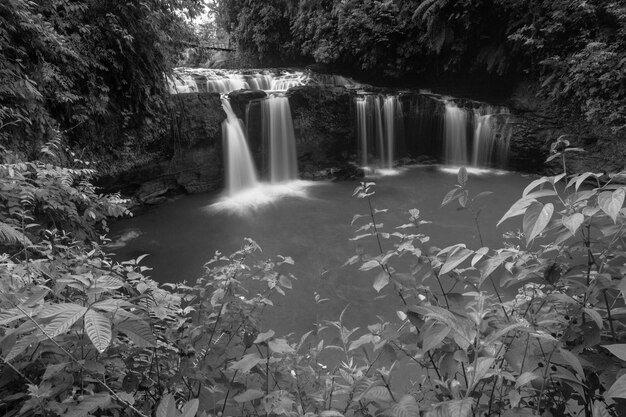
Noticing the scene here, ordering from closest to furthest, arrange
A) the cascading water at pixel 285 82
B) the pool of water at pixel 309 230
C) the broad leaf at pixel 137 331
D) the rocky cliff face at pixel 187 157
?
the broad leaf at pixel 137 331 → the pool of water at pixel 309 230 → the rocky cliff face at pixel 187 157 → the cascading water at pixel 285 82

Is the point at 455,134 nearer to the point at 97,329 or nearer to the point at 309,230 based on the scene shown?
the point at 309,230

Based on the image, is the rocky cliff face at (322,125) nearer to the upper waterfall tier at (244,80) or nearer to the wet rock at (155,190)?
the upper waterfall tier at (244,80)

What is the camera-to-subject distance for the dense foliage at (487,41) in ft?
27.8

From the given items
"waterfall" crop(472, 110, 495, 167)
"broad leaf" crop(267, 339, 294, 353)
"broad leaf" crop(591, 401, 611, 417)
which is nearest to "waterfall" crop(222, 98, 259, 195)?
"waterfall" crop(472, 110, 495, 167)

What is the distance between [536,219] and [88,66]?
23.0 feet

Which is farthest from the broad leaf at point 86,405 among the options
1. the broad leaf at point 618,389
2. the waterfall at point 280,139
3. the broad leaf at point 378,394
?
the waterfall at point 280,139

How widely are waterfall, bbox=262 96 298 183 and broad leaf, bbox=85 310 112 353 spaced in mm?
9267

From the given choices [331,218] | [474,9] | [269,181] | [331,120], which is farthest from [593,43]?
[269,181]

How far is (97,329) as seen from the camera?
903 millimetres

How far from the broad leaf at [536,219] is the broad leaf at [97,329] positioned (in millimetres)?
1115

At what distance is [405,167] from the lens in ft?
37.3

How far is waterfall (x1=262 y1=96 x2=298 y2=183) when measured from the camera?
9.88 m

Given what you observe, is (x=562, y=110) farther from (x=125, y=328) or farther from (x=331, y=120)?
(x=125, y=328)

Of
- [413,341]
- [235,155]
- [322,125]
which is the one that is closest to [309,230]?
[235,155]
